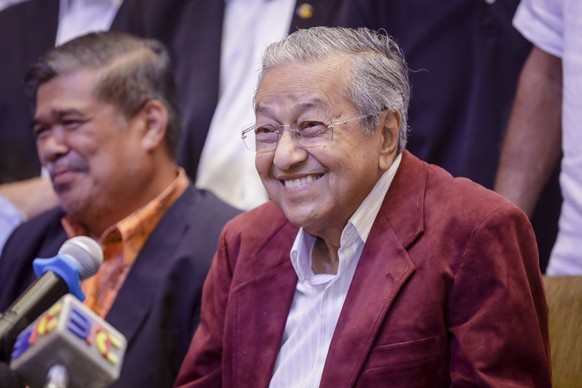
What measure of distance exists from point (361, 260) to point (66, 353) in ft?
2.38

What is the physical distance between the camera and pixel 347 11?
2.57 meters

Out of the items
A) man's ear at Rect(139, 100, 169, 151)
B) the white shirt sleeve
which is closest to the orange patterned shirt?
man's ear at Rect(139, 100, 169, 151)

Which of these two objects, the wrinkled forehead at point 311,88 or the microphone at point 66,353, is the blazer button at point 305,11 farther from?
the microphone at point 66,353

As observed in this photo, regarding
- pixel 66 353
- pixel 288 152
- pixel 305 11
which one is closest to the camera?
pixel 66 353

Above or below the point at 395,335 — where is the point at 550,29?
above

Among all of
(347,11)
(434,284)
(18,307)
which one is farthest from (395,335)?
(347,11)

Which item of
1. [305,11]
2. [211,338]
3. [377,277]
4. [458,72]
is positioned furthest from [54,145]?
[377,277]

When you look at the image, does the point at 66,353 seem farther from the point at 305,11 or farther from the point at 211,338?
the point at 305,11

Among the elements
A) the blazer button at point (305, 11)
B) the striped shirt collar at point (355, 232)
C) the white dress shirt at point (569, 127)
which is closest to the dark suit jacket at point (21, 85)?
the blazer button at point (305, 11)

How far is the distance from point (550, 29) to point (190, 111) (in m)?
1.14

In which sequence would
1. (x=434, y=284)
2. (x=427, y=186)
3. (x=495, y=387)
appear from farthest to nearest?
(x=427, y=186) < (x=434, y=284) < (x=495, y=387)

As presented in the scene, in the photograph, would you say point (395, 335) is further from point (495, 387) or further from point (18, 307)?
point (18, 307)

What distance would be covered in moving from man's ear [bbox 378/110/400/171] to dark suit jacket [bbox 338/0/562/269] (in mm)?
551

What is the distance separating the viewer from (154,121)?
9.14ft
